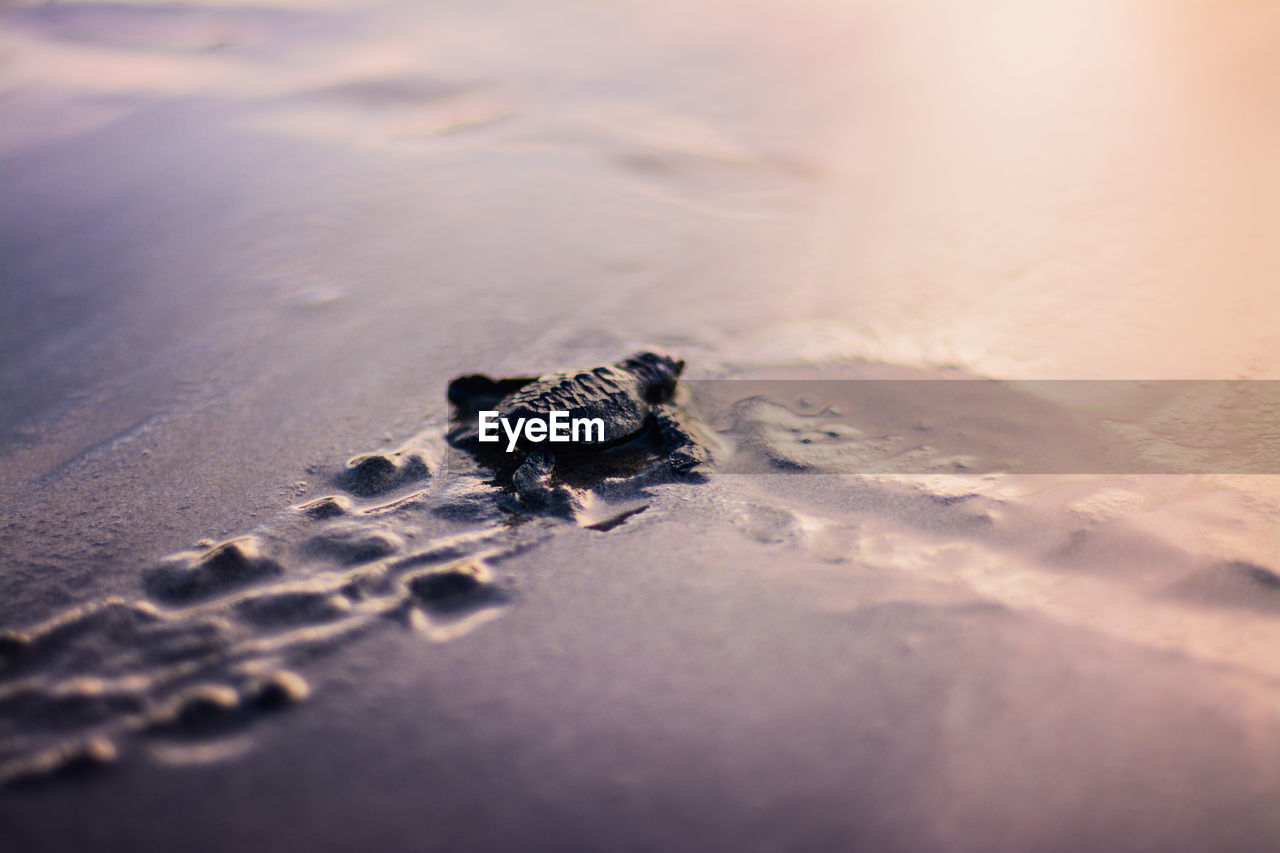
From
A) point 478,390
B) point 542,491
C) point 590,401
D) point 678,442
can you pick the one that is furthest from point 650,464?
point 478,390

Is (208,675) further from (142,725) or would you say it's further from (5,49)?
(5,49)

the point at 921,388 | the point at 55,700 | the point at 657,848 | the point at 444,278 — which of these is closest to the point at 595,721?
the point at 657,848


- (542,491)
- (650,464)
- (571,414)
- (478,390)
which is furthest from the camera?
(478,390)

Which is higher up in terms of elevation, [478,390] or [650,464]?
[478,390]

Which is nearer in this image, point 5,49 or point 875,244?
point 875,244

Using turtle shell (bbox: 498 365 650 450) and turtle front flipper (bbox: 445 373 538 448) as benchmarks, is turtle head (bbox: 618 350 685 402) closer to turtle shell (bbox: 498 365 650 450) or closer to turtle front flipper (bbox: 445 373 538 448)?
turtle shell (bbox: 498 365 650 450)

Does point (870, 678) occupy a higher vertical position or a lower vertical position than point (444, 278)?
lower

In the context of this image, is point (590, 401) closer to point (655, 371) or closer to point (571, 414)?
point (571, 414)

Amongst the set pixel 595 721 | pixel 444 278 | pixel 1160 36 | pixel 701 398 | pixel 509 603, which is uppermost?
pixel 1160 36
